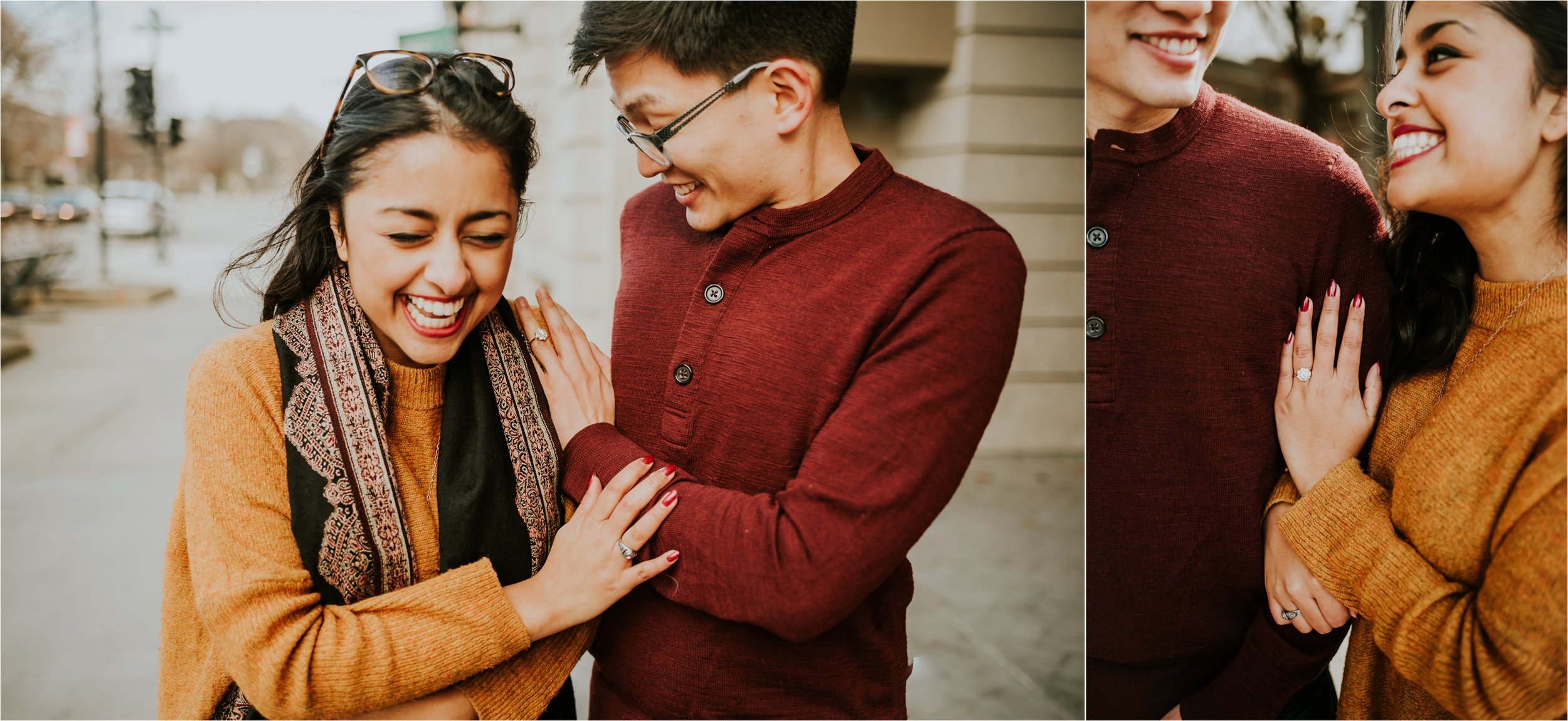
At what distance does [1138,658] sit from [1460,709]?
0.60 m

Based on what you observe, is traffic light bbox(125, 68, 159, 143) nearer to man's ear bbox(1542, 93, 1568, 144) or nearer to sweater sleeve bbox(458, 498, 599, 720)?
sweater sleeve bbox(458, 498, 599, 720)

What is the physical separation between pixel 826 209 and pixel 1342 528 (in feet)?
3.22

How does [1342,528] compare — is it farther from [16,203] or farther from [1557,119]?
[16,203]

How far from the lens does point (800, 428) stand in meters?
1.47

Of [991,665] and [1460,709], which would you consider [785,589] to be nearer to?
[1460,709]

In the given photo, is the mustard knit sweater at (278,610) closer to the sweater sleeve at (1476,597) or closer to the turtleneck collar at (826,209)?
the turtleneck collar at (826,209)

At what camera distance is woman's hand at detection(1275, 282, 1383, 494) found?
5.52 ft

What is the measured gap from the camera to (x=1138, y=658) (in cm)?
193

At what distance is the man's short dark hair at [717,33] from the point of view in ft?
4.87

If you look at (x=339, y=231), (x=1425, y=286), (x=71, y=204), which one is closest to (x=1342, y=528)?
(x=1425, y=286)

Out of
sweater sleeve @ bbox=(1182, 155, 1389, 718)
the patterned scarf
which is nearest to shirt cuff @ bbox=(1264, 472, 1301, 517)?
sweater sleeve @ bbox=(1182, 155, 1389, 718)

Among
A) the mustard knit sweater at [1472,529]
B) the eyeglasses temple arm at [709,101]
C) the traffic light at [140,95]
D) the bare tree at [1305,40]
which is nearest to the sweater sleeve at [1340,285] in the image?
the mustard knit sweater at [1472,529]

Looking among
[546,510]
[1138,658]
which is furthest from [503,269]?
[1138,658]

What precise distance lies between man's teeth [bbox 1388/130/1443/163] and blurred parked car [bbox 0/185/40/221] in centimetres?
1322
